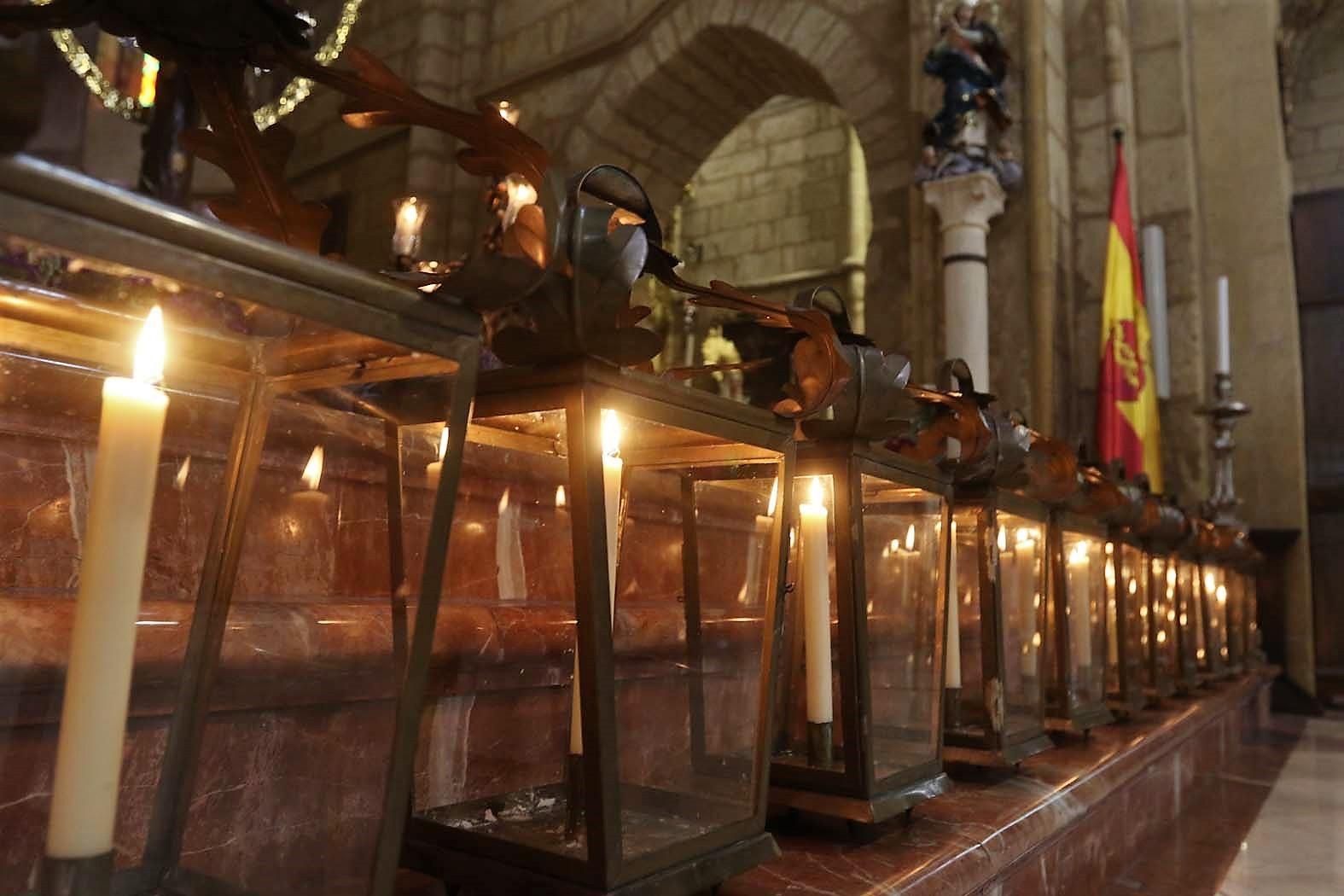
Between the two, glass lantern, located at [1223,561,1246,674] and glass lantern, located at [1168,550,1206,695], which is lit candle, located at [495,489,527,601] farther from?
glass lantern, located at [1223,561,1246,674]

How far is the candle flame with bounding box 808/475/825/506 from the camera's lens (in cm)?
100

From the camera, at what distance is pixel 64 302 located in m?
0.55

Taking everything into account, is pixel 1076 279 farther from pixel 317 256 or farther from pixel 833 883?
pixel 317 256

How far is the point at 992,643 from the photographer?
4.20 feet

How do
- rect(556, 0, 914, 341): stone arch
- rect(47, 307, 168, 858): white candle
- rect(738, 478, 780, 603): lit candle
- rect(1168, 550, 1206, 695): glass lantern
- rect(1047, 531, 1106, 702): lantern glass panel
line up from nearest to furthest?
rect(47, 307, 168, 858): white candle → rect(738, 478, 780, 603): lit candle → rect(1047, 531, 1106, 702): lantern glass panel → rect(1168, 550, 1206, 695): glass lantern → rect(556, 0, 914, 341): stone arch

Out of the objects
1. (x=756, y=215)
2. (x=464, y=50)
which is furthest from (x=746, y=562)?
(x=756, y=215)

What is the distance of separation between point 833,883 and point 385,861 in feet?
1.48

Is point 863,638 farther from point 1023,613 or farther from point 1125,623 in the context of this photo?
point 1125,623

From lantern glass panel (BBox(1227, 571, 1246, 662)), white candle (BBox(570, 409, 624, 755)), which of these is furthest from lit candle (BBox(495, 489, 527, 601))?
lantern glass panel (BBox(1227, 571, 1246, 662))

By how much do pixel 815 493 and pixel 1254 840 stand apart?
146 cm

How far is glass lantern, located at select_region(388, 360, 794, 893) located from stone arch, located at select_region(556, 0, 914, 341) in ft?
11.6

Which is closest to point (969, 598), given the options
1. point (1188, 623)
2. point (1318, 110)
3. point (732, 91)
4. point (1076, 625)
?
point (1076, 625)

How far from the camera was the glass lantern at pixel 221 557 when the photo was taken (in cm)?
47

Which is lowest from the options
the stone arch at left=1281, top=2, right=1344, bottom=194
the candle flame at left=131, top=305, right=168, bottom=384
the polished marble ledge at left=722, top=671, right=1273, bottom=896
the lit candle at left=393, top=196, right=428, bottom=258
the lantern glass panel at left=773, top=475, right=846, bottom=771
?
the polished marble ledge at left=722, top=671, right=1273, bottom=896
